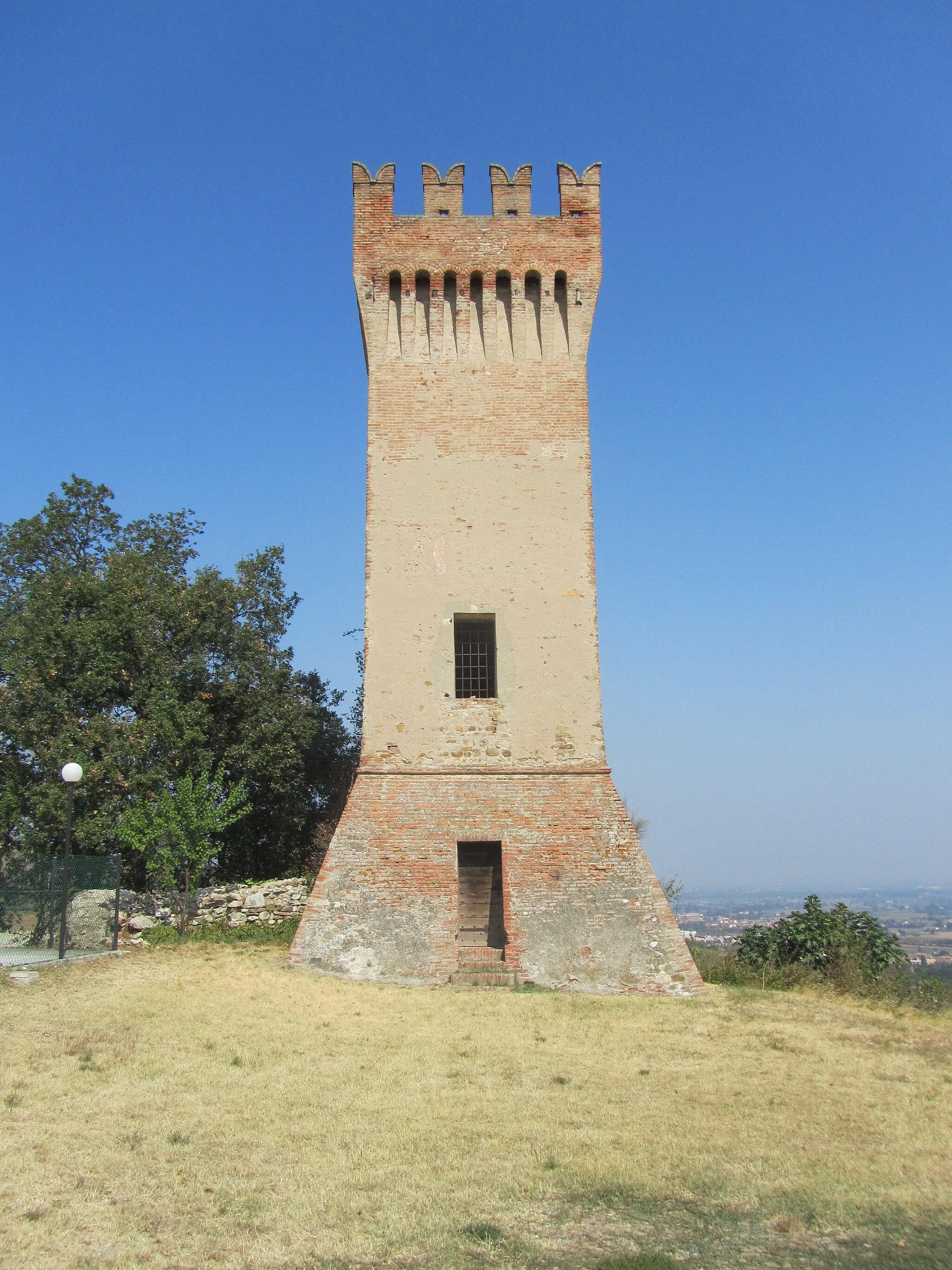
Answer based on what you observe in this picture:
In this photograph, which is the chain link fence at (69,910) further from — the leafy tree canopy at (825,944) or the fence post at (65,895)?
the leafy tree canopy at (825,944)

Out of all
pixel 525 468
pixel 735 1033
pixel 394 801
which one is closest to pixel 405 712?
pixel 394 801

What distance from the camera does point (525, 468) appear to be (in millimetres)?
15547

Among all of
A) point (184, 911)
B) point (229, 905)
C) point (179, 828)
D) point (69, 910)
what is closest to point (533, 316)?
point (179, 828)

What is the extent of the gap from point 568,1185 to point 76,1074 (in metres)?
4.65

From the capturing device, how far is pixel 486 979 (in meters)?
13.1

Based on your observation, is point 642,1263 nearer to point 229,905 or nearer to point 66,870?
point 66,870

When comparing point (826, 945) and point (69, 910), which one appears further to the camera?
point (69, 910)

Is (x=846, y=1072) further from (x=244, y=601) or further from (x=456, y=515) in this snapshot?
(x=244, y=601)

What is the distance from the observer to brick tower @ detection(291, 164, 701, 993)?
44.2 feet

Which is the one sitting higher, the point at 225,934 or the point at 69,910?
the point at 69,910

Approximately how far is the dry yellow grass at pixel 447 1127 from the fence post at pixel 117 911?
89.4 inches

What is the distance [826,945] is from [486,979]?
18.6 ft

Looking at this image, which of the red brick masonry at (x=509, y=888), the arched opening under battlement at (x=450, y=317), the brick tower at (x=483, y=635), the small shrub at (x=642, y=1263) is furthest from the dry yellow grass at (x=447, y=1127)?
the arched opening under battlement at (x=450, y=317)

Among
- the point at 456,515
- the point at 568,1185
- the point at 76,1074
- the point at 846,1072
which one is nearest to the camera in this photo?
the point at 568,1185
